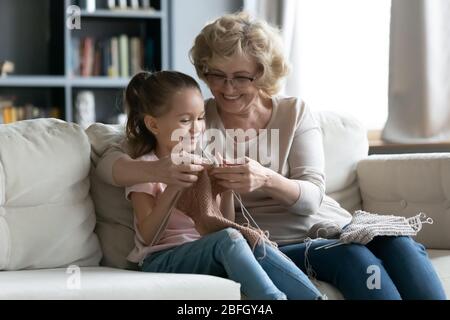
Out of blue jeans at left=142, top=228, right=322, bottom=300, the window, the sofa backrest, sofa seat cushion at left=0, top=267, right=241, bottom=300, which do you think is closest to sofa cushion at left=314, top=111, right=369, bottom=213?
the sofa backrest

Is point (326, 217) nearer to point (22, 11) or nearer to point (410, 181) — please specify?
point (410, 181)

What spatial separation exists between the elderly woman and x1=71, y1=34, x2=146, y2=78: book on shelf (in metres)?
2.68

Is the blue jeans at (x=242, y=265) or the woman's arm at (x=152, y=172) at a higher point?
the woman's arm at (x=152, y=172)

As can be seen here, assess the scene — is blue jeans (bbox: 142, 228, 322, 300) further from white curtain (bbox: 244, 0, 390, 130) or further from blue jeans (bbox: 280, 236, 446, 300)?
white curtain (bbox: 244, 0, 390, 130)

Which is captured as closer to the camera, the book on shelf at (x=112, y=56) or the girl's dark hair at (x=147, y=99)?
the girl's dark hair at (x=147, y=99)

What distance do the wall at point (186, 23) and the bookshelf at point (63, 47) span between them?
0.16 feet

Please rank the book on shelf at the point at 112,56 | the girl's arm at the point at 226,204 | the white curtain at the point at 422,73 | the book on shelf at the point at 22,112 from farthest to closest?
the book on shelf at the point at 112,56, the book on shelf at the point at 22,112, the white curtain at the point at 422,73, the girl's arm at the point at 226,204

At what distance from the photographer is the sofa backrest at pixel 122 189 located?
2432 mm

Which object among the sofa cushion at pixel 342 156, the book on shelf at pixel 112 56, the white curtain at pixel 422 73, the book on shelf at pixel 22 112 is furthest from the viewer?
the book on shelf at pixel 112 56

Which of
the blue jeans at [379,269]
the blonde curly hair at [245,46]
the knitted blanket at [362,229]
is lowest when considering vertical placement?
the blue jeans at [379,269]

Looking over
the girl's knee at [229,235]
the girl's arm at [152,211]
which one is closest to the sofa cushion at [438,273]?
the girl's knee at [229,235]

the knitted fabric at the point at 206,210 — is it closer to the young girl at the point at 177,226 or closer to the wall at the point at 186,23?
the young girl at the point at 177,226
